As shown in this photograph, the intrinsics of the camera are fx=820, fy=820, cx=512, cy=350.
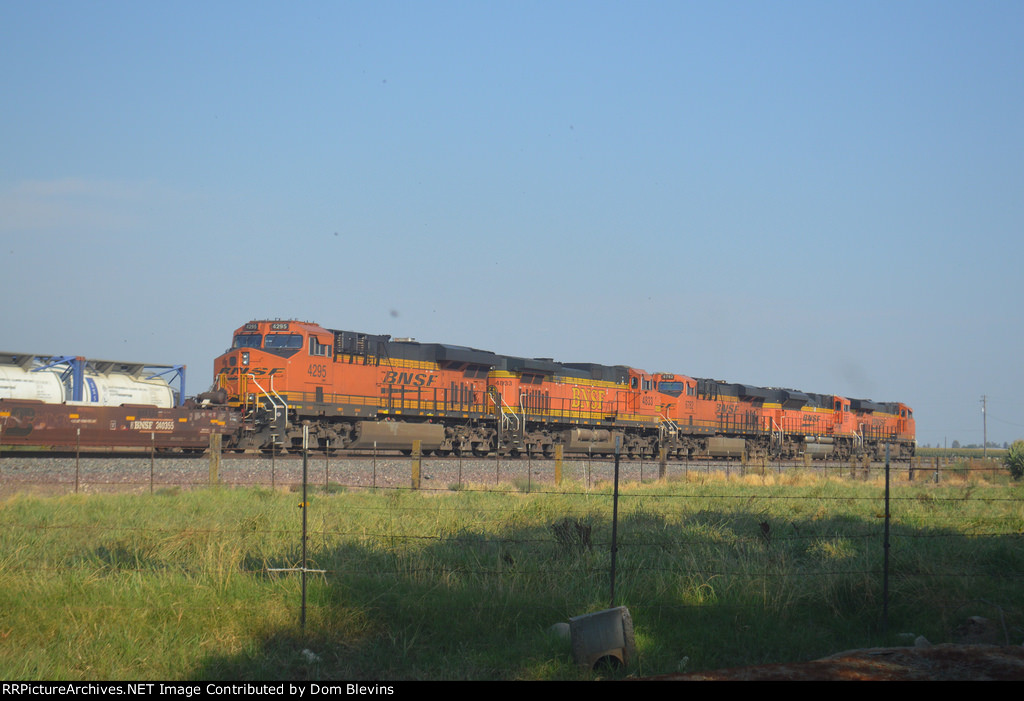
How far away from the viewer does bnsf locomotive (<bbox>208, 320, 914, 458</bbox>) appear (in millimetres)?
25047

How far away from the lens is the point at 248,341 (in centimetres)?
2559

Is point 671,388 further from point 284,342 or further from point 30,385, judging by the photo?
point 30,385

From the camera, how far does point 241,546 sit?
30.7 feet

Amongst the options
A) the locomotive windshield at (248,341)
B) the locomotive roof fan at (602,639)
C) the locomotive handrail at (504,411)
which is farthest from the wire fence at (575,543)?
the locomotive handrail at (504,411)

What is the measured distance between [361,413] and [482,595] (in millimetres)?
19965

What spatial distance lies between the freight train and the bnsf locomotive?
155cm

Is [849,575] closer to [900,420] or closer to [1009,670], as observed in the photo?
[1009,670]

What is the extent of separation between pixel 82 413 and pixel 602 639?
65.9 feet

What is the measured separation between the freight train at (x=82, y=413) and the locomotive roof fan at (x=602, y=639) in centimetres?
1732

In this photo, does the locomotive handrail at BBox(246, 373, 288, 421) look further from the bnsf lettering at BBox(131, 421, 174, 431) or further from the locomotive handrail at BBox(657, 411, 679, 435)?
the locomotive handrail at BBox(657, 411, 679, 435)

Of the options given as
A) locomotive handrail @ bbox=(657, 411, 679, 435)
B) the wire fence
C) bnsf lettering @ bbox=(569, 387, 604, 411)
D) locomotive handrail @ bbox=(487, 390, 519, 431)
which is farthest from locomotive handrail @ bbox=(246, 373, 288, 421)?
locomotive handrail @ bbox=(657, 411, 679, 435)
